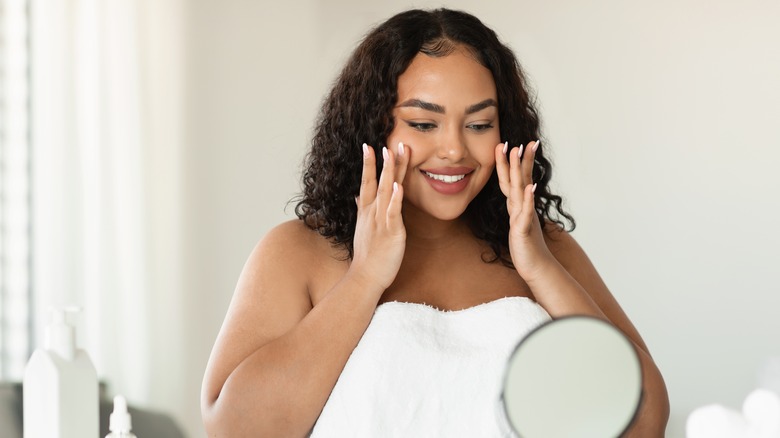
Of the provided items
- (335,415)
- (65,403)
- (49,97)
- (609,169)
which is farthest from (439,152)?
(49,97)

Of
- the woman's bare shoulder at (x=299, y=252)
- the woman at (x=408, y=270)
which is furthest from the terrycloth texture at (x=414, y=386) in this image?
the woman's bare shoulder at (x=299, y=252)

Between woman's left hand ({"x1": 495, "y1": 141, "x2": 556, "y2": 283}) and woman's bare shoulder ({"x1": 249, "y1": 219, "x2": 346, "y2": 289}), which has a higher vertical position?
woman's left hand ({"x1": 495, "y1": 141, "x2": 556, "y2": 283})

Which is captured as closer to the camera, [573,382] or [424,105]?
[573,382]

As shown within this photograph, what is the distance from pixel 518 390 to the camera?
39 cm

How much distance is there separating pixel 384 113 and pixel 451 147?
0.30ft

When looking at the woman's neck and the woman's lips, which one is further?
the woman's neck

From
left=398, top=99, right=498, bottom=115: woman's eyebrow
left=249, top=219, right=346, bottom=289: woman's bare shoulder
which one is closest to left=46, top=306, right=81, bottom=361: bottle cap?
left=249, top=219, right=346, bottom=289: woman's bare shoulder

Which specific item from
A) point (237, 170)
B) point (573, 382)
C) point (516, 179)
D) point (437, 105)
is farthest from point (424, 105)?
point (237, 170)

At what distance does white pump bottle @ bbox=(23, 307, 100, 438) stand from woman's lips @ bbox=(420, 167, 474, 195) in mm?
430

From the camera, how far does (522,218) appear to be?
0.93 metres

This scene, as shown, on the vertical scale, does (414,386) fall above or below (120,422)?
above

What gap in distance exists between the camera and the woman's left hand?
0.93m

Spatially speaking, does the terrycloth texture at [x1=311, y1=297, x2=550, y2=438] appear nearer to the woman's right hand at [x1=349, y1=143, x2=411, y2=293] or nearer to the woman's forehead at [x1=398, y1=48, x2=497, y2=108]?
the woman's right hand at [x1=349, y1=143, x2=411, y2=293]

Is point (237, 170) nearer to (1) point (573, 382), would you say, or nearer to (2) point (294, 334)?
(2) point (294, 334)
